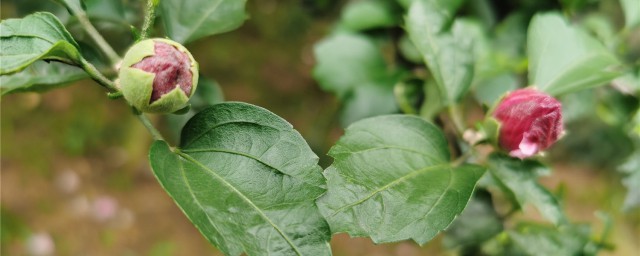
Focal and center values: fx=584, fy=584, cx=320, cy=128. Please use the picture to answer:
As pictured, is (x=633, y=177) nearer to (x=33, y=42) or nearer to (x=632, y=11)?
(x=632, y=11)

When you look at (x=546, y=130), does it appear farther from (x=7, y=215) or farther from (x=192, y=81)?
(x=7, y=215)

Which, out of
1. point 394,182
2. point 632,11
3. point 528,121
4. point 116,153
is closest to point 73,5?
point 394,182

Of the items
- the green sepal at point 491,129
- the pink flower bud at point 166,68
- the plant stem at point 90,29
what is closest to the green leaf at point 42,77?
the plant stem at point 90,29

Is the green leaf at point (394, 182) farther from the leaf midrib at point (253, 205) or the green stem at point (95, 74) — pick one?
the green stem at point (95, 74)

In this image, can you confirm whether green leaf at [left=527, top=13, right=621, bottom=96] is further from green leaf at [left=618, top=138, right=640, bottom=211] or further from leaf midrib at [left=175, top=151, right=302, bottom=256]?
leaf midrib at [left=175, top=151, right=302, bottom=256]

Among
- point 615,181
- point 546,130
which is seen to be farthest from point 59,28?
point 615,181
